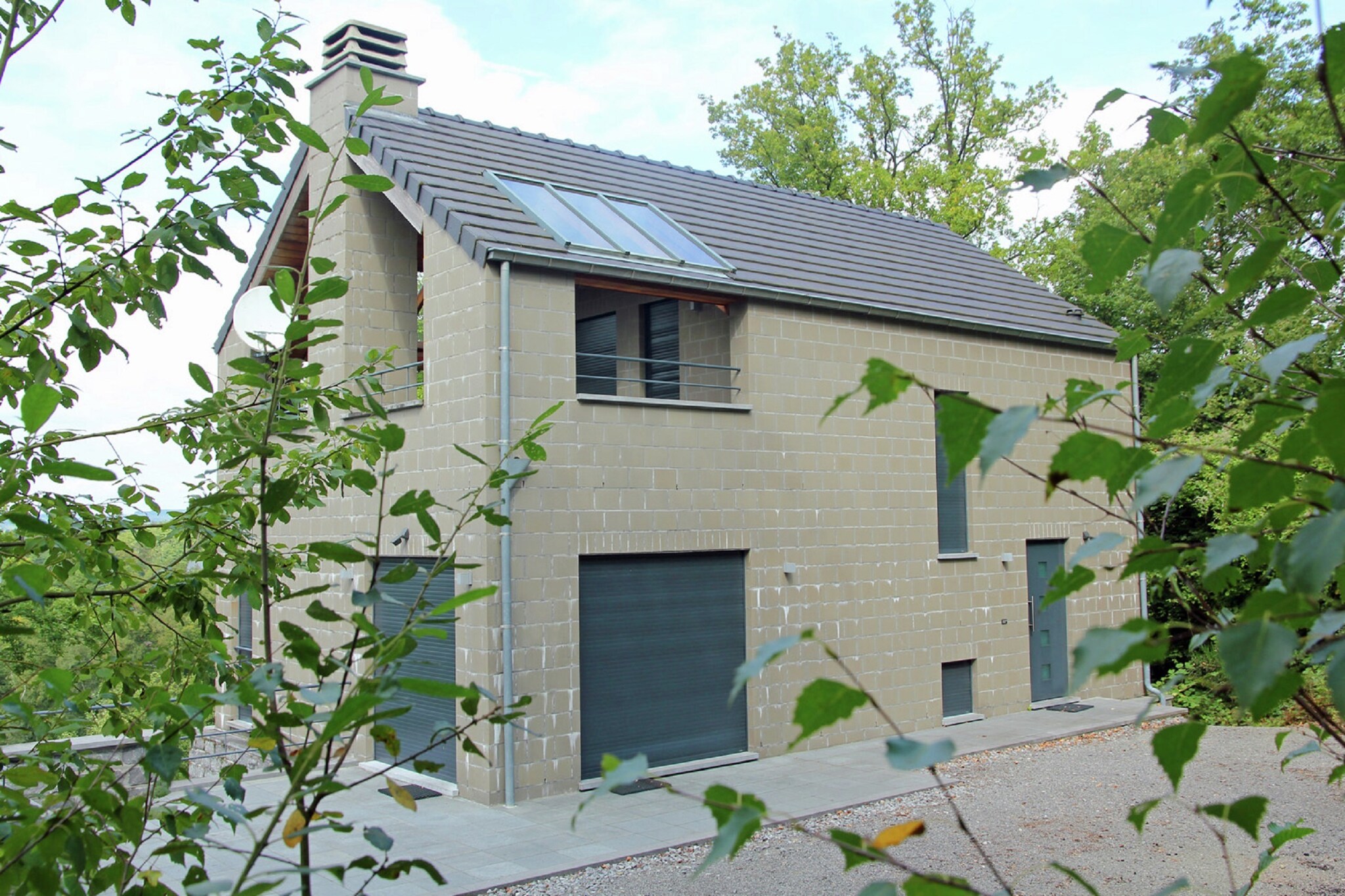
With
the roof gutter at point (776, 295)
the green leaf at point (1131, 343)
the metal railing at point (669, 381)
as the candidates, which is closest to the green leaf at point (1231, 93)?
the green leaf at point (1131, 343)

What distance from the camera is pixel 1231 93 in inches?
37.3

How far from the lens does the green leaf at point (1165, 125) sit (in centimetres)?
133

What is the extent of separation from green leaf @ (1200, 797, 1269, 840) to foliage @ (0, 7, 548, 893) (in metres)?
0.82

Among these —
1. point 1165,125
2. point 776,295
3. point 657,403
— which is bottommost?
point 1165,125

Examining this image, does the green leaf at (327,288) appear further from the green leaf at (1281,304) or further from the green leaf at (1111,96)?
the green leaf at (1281,304)

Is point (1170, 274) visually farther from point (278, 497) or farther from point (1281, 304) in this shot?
point (278, 497)

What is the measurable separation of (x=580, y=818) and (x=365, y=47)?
8.41m

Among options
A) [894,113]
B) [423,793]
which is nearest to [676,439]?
[423,793]

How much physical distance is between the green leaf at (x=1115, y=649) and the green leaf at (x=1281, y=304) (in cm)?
43

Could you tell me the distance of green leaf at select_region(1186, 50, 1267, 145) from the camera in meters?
0.94

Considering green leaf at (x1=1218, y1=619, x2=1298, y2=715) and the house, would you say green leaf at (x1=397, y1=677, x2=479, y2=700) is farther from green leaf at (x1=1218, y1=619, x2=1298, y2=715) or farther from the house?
the house

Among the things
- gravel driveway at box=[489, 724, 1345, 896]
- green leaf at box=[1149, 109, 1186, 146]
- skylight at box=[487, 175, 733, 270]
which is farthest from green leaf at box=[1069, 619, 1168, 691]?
skylight at box=[487, 175, 733, 270]

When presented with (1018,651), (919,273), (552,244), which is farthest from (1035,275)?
(552,244)

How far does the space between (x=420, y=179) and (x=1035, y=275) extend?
71.0ft
